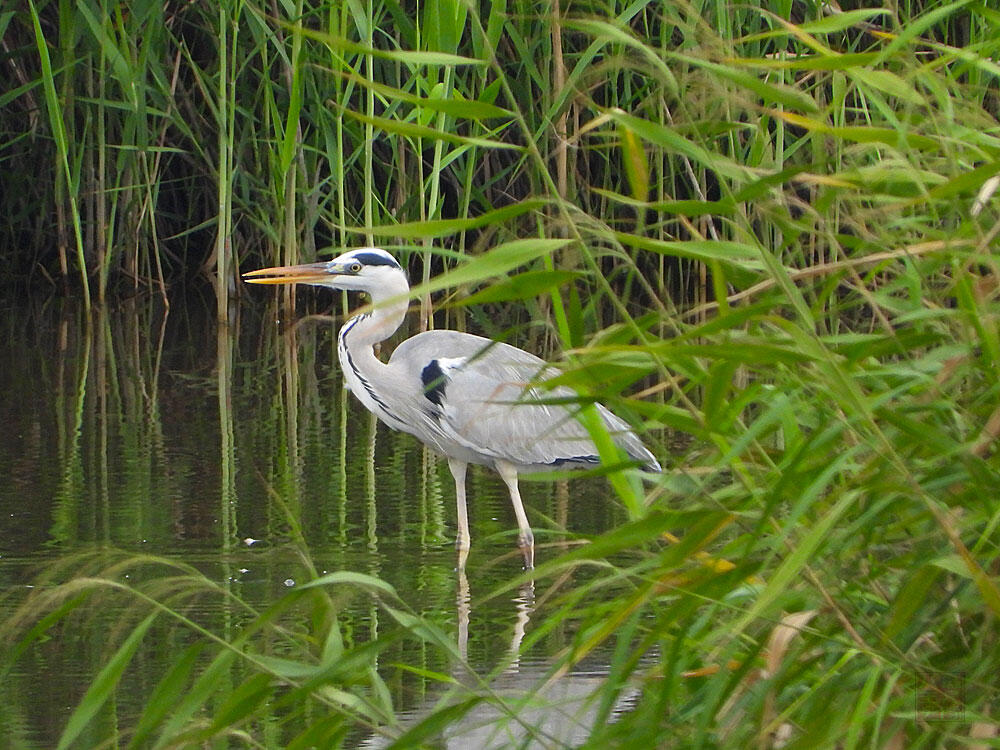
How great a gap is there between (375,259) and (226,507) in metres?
0.96

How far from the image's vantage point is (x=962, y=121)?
7.20ft

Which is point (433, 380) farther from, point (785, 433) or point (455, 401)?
point (785, 433)

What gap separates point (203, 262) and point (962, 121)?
31.7 feet

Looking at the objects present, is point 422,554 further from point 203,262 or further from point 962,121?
point 203,262

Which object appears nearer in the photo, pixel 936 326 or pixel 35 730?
pixel 936 326

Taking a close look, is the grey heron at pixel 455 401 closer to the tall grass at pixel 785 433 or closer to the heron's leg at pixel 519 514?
the heron's leg at pixel 519 514

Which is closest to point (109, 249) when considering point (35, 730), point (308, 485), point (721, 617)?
point (308, 485)

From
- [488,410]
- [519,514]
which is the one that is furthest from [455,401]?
[519,514]

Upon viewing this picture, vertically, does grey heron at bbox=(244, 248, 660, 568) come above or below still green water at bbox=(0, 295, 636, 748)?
above

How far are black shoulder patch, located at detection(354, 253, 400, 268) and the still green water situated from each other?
2.46ft

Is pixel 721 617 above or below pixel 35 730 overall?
above

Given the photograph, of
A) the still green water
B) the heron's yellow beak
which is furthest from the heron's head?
the still green water

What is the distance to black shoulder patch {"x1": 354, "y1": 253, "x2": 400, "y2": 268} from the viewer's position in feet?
18.5

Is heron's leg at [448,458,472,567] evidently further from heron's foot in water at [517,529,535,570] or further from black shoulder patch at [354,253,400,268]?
black shoulder patch at [354,253,400,268]
